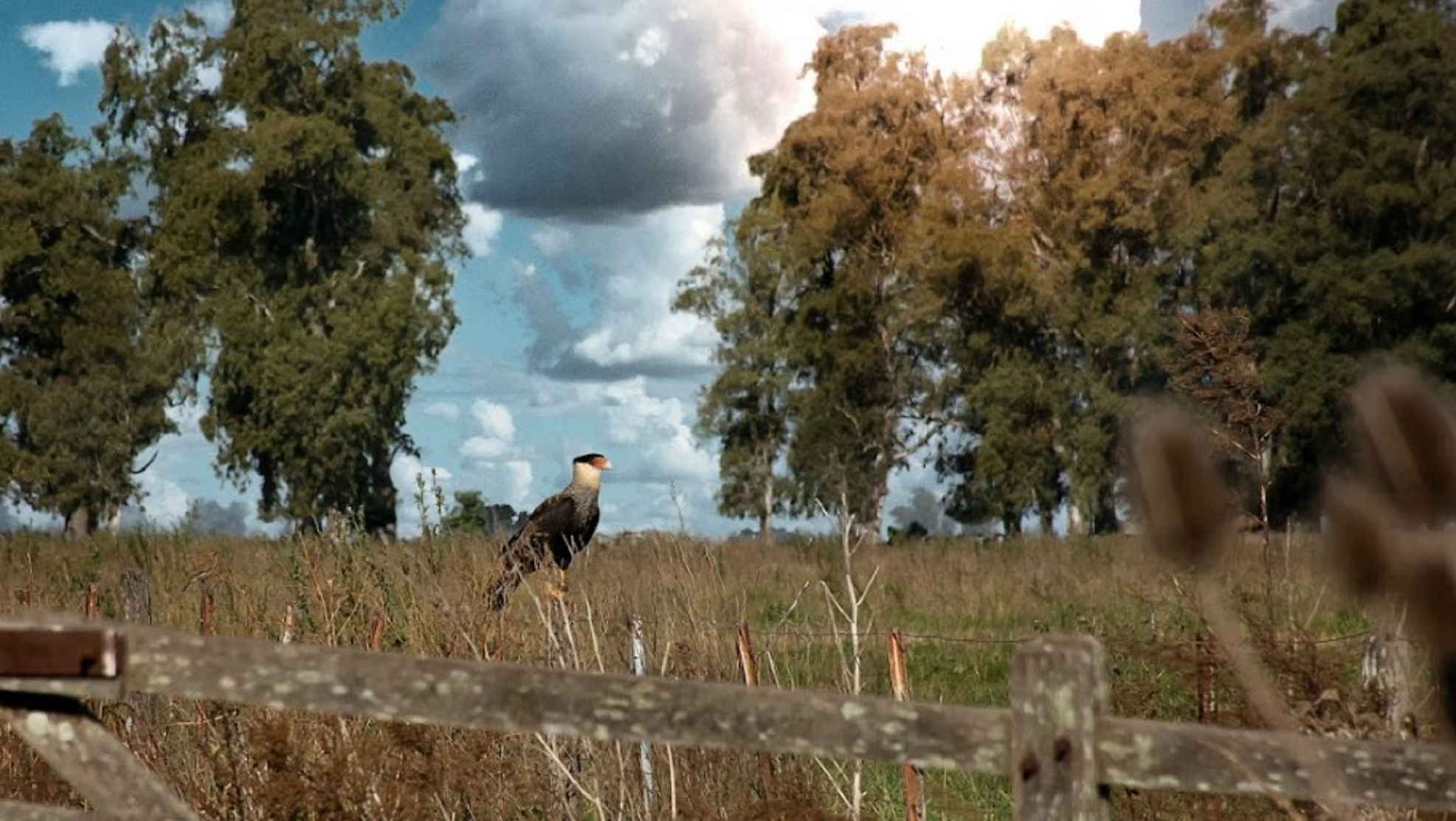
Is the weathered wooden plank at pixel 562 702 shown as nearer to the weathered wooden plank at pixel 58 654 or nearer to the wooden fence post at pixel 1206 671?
the weathered wooden plank at pixel 58 654

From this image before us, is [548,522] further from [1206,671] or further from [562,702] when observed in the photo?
[562,702]

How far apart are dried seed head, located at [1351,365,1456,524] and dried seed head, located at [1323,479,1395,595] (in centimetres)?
3

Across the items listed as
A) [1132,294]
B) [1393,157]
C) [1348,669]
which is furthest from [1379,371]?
[1132,294]

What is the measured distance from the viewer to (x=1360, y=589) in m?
1.56

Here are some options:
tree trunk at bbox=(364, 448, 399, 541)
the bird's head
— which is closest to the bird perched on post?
the bird's head

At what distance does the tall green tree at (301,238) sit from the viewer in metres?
41.8

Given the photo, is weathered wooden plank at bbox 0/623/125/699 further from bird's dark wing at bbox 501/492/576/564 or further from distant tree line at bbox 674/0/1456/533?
distant tree line at bbox 674/0/1456/533

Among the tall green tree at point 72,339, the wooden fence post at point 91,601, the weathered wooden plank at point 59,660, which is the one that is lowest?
the weathered wooden plank at point 59,660

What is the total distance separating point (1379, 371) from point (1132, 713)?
225 inches

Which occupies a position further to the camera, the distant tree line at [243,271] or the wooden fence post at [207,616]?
the distant tree line at [243,271]

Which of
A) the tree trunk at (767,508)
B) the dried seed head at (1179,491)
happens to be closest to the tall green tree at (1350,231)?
the tree trunk at (767,508)

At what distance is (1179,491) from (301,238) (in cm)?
4580

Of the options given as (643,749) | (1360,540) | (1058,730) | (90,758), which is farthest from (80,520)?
(1360,540)

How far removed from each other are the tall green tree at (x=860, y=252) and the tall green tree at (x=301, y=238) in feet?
31.1
